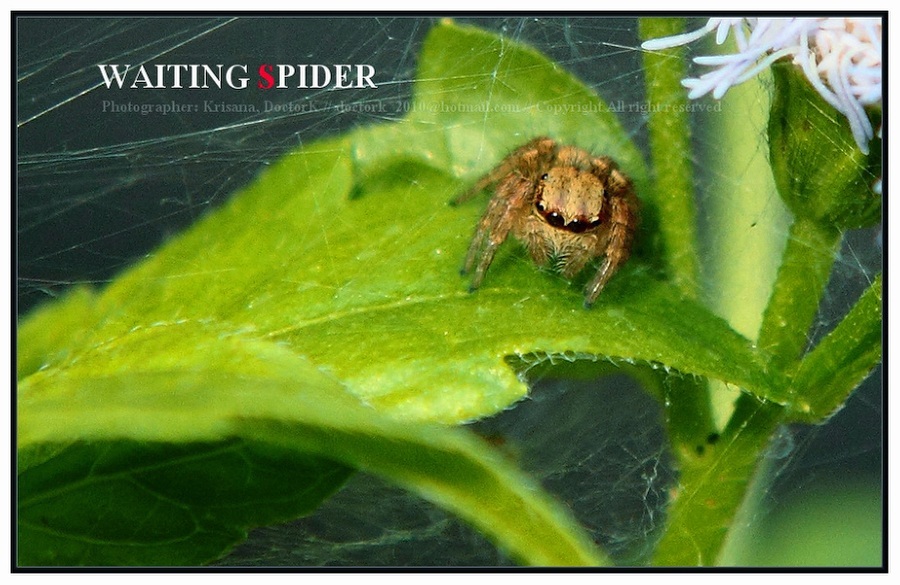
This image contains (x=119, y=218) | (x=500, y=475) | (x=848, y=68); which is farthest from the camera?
(x=119, y=218)

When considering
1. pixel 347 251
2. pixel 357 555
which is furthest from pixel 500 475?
pixel 357 555

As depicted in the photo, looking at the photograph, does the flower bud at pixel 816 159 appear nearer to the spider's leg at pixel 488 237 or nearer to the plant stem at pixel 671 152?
the plant stem at pixel 671 152

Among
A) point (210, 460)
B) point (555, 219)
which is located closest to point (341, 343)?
point (210, 460)

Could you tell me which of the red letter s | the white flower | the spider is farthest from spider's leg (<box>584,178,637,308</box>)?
the red letter s

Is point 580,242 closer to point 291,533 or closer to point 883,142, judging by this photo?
point 883,142

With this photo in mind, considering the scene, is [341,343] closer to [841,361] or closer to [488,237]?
[488,237]

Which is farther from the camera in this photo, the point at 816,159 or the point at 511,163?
the point at 511,163

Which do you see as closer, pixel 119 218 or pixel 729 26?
pixel 729 26
